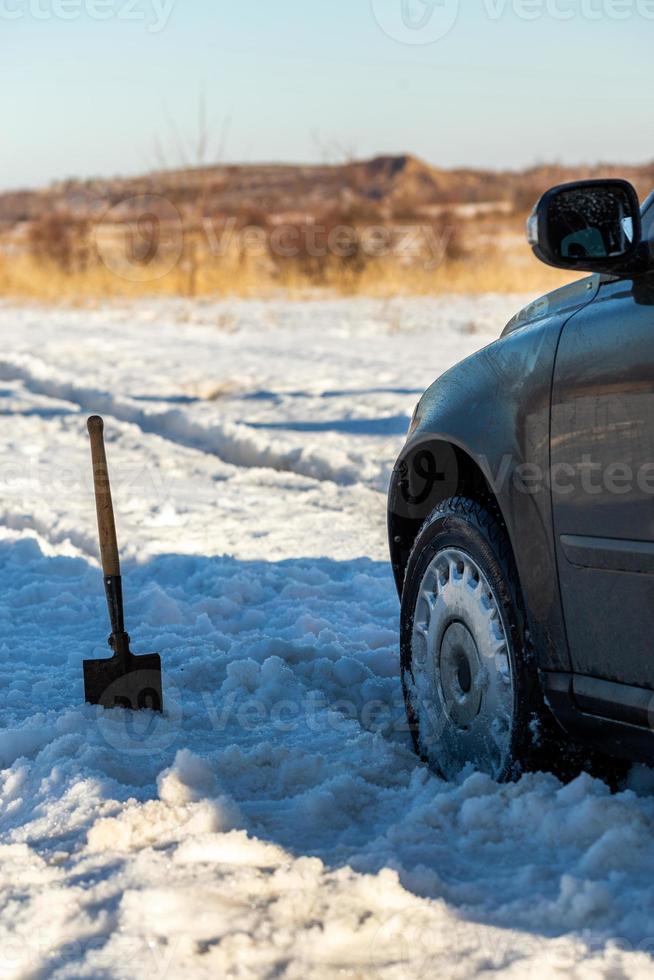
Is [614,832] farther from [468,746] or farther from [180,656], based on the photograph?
[180,656]

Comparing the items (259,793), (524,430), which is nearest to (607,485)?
(524,430)

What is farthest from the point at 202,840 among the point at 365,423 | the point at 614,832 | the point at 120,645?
the point at 365,423

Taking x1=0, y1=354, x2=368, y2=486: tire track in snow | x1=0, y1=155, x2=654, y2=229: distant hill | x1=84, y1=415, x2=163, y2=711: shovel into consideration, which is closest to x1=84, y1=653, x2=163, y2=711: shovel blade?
x1=84, y1=415, x2=163, y2=711: shovel

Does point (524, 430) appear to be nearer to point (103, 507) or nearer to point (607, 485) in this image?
point (607, 485)

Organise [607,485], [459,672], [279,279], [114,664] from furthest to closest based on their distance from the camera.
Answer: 1. [279,279]
2. [114,664]
3. [459,672]
4. [607,485]

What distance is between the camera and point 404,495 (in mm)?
3895

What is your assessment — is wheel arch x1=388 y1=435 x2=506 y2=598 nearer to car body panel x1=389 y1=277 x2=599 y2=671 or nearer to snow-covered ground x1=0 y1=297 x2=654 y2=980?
car body panel x1=389 y1=277 x2=599 y2=671

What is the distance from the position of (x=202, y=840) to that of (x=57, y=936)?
1.52ft

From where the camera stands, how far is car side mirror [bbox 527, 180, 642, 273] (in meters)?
2.81

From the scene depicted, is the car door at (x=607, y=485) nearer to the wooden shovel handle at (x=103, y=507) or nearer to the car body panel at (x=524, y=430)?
the car body panel at (x=524, y=430)

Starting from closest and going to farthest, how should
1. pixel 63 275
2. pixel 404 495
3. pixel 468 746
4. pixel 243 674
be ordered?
pixel 468 746
pixel 404 495
pixel 243 674
pixel 63 275

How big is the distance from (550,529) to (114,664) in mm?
1662

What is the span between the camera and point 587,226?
2895mm

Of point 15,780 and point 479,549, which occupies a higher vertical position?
point 479,549
